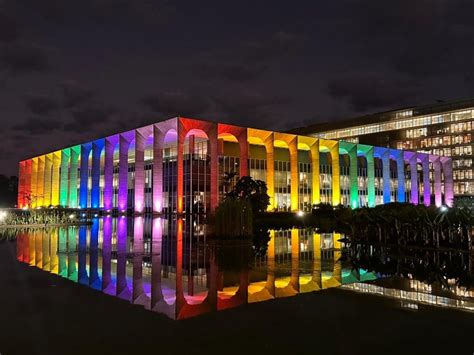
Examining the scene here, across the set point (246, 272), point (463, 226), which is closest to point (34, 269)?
point (246, 272)

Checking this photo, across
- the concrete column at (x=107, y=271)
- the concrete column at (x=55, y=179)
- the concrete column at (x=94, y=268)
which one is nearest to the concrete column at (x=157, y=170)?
the concrete column at (x=55, y=179)

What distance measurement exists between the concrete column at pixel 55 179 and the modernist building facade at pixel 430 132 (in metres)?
85.9

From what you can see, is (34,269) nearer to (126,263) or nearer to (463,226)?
(126,263)

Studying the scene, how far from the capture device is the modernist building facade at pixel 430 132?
108250mm

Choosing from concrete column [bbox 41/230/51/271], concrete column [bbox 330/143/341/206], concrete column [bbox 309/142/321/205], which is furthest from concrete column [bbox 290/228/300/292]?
concrete column [bbox 330/143/341/206]

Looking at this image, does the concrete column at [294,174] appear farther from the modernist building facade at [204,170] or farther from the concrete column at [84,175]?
the concrete column at [84,175]

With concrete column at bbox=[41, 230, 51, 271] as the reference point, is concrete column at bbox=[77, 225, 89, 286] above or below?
below

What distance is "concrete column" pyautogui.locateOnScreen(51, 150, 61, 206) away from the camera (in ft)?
265

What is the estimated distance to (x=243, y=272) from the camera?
39.9 ft

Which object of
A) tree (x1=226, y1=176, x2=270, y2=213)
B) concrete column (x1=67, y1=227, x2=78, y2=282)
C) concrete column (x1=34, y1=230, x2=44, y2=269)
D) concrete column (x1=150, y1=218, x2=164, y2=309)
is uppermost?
tree (x1=226, y1=176, x2=270, y2=213)

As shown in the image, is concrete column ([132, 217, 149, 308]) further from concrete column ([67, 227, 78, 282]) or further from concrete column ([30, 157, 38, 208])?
concrete column ([30, 157, 38, 208])

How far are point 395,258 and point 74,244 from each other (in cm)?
1457

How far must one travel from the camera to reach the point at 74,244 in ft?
66.6

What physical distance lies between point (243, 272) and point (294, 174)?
2067 inches
